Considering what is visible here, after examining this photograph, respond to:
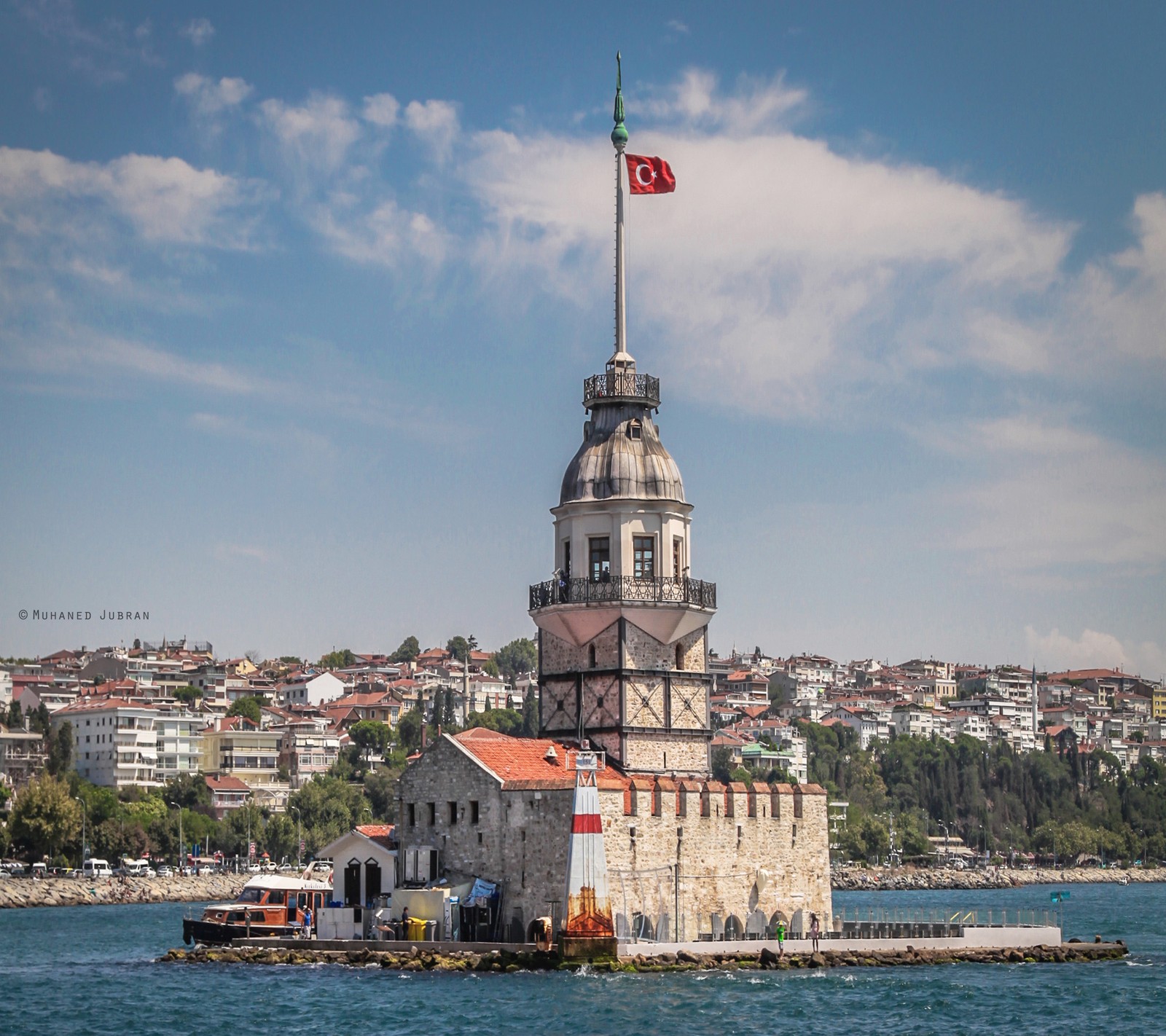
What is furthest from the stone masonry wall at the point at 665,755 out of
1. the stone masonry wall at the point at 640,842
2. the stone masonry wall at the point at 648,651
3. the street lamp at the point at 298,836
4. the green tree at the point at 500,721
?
the green tree at the point at 500,721

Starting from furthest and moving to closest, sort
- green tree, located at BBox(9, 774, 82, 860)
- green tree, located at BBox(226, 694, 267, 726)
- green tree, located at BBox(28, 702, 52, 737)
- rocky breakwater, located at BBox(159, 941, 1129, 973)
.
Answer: green tree, located at BBox(226, 694, 267, 726), green tree, located at BBox(28, 702, 52, 737), green tree, located at BBox(9, 774, 82, 860), rocky breakwater, located at BBox(159, 941, 1129, 973)

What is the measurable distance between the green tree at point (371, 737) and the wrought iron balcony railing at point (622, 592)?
121293 mm

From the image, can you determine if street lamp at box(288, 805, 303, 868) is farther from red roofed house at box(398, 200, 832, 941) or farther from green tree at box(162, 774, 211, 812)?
red roofed house at box(398, 200, 832, 941)

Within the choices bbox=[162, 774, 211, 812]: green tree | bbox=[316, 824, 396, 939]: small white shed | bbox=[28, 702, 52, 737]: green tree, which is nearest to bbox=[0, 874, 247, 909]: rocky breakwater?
bbox=[162, 774, 211, 812]: green tree

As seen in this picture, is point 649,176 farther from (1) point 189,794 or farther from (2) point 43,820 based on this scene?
(1) point 189,794

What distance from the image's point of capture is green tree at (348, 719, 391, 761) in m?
175

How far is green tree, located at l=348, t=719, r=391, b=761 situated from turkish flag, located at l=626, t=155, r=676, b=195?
402ft

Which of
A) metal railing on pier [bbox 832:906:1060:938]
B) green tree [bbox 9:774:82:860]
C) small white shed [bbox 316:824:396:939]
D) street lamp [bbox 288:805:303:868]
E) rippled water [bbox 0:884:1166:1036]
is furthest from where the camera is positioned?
street lamp [bbox 288:805:303:868]

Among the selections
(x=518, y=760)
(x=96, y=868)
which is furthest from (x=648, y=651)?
(x=96, y=868)

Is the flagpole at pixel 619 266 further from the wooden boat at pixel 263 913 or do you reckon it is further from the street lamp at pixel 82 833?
the street lamp at pixel 82 833

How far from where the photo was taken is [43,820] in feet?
394

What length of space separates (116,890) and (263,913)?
63.5 m

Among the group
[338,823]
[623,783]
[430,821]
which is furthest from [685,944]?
[338,823]

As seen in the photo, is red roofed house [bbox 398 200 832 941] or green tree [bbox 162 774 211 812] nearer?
red roofed house [bbox 398 200 832 941]
